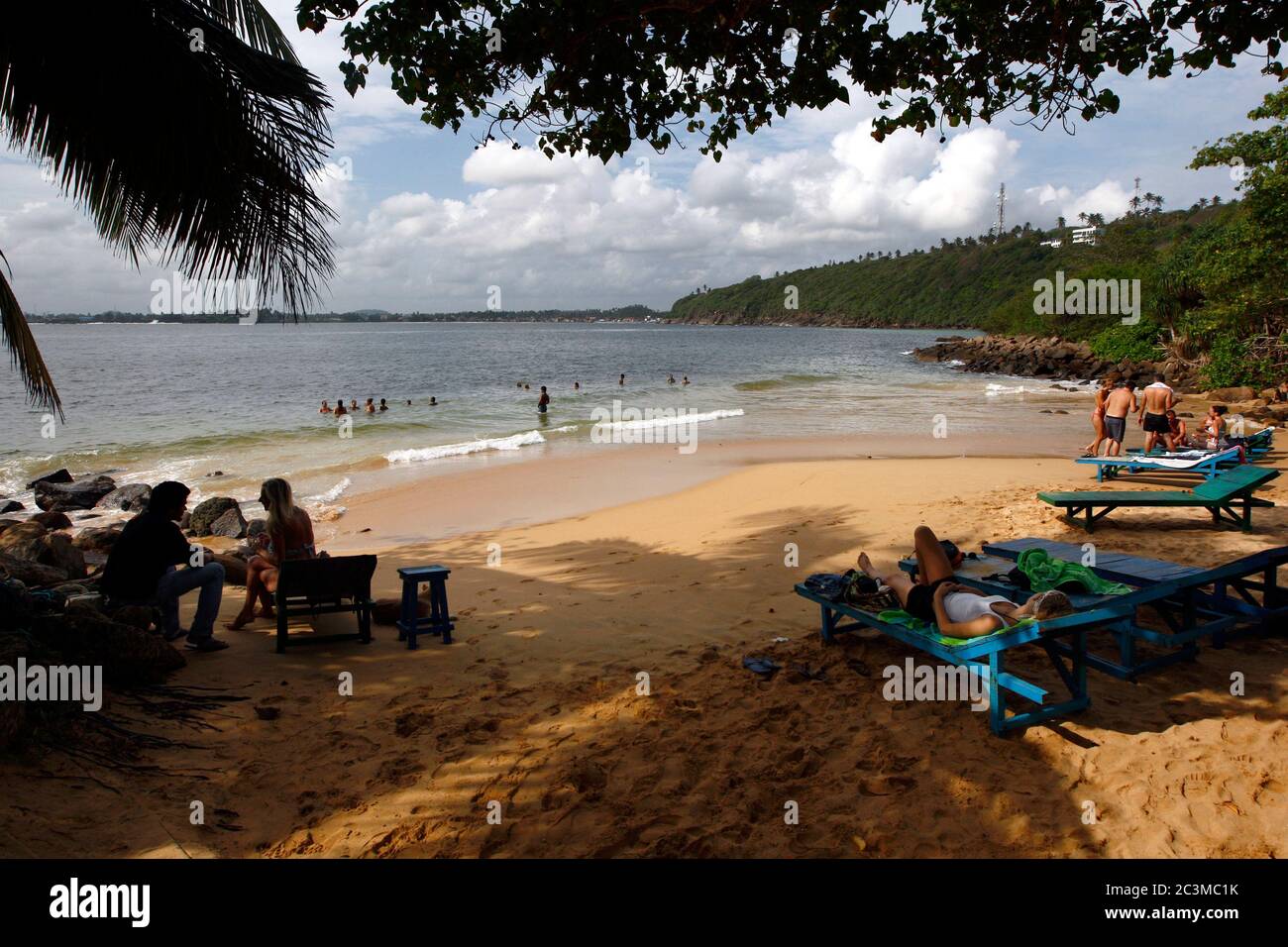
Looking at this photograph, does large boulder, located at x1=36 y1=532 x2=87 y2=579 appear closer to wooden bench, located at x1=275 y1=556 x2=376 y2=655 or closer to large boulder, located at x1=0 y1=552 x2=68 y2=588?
large boulder, located at x1=0 y1=552 x2=68 y2=588

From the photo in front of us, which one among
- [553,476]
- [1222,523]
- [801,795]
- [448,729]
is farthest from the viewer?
[553,476]

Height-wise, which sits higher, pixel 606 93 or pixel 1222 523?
pixel 606 93

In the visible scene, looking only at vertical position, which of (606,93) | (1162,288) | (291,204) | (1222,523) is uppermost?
(1162,288)

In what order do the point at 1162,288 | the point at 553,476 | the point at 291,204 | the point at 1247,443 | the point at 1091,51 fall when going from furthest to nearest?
the point at 1162,288, the point at 553,476, the point at 1247,443, the point at 1091,51, the point at 291,204

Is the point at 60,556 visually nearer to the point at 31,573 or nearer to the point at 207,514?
the point at 31,573

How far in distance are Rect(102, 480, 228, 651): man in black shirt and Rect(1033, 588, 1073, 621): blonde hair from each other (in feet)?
18.0

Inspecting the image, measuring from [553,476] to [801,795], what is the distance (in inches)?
477

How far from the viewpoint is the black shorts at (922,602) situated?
4.79m

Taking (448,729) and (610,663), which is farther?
(610,663)

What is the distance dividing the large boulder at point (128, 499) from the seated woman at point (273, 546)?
34.0ft

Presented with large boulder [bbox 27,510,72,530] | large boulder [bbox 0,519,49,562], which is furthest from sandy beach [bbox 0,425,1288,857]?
large boulder [bbox 27,510,72,530]

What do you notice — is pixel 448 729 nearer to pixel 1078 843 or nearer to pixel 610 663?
pixel 610 663
